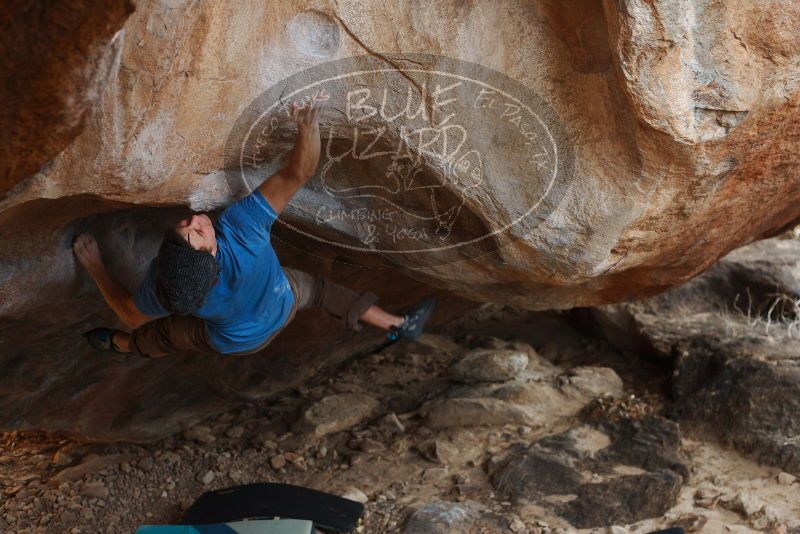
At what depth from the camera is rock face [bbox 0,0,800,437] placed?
2361 mm

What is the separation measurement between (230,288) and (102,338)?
0.84 metres

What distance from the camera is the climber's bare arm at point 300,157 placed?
273 centimetres

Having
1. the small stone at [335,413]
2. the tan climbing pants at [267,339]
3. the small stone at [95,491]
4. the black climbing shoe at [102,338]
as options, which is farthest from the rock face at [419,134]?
the small stone at [335,413]

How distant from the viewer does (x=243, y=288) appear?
301 centimetres

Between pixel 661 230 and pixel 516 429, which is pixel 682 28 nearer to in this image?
pixel 661 230

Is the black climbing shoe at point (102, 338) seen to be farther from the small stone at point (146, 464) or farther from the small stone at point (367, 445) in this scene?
the small stone at point (367, 445)

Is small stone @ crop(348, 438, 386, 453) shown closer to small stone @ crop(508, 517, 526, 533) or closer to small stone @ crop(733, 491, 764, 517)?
small stone @ crop(508, 517, 526, 533)

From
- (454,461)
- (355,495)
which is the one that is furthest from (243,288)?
(454,461)

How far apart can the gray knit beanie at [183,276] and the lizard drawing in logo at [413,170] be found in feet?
2.14

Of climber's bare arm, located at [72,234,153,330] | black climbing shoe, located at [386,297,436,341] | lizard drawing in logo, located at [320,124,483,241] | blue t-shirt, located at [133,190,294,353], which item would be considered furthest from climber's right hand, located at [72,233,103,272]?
black climbing shoe, located at [386,297,436,341]

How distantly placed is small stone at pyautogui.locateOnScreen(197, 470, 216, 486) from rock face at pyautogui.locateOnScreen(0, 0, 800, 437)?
3.52 feet

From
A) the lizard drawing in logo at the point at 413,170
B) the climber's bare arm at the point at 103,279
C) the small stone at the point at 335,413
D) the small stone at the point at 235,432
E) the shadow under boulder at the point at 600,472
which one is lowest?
the small stone at the point at 235,432

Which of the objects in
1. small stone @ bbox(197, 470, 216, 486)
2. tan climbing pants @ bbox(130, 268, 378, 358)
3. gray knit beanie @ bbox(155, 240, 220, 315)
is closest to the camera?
gray knit beanie @ bbox(155, 240, 220, 315)

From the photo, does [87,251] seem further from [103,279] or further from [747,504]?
[747,504]
